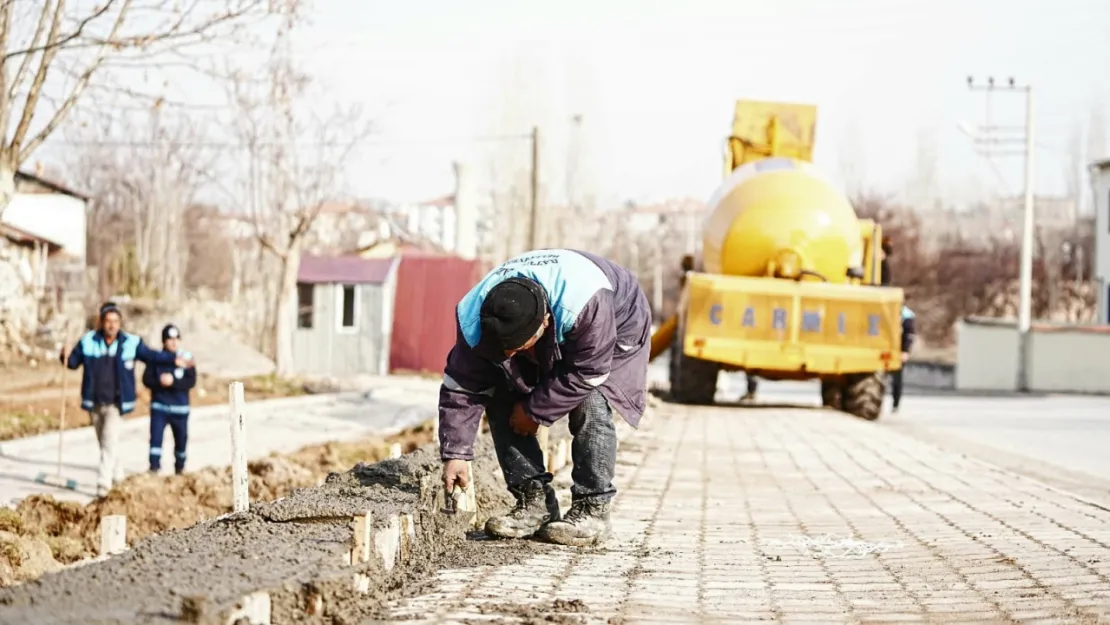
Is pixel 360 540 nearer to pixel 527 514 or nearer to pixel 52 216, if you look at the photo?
pixel 527 514

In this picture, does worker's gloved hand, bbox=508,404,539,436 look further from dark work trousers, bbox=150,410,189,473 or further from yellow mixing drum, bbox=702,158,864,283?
yellow mixing drum, bbox=702,158,864,283

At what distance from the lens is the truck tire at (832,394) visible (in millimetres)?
19531

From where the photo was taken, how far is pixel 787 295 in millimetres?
17188

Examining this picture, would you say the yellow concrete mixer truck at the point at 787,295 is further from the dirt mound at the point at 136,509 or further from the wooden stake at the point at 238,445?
the wooden stake at the point at 238,445

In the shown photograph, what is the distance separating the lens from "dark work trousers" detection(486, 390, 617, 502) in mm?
6328

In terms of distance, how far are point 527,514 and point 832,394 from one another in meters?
14.5

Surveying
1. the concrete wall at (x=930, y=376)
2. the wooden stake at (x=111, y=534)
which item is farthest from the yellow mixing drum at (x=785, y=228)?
the concrete wall at (x=930, y=376)

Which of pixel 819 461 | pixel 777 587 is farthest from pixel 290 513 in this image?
pixel 819 461

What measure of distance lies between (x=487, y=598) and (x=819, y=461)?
7073 millimetres

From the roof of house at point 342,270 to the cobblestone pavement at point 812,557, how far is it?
2600 cm

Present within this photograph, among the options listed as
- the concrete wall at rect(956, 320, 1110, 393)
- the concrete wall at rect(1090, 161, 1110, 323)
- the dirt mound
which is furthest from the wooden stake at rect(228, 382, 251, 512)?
the concrete wall at rect(1090, 161, 1110, 323)

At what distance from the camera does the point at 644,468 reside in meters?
10.6

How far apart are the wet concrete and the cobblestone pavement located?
22cm

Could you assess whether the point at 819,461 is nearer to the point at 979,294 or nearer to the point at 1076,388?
the point at 1076,388
